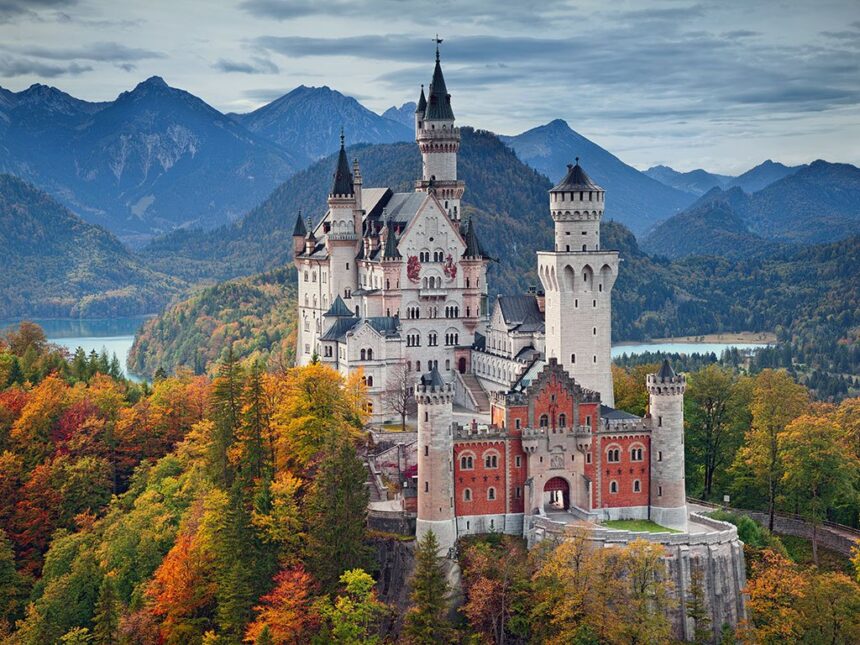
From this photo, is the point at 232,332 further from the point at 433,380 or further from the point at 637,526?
the point at 637,526

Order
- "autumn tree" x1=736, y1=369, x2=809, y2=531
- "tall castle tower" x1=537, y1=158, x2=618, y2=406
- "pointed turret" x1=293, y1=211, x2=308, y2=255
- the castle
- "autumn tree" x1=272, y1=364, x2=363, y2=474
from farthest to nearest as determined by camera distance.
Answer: "pointed turret" x1=293, y1=211, x2=308, y2=255, "autumn tree" x1=736, y1=369, x2=809, y2=531, "tall castle tower" x1=537, y1=158, x2=618, y2=406, "autumn tree" x1=272, y1=364, x2=363, y2=474, the castle

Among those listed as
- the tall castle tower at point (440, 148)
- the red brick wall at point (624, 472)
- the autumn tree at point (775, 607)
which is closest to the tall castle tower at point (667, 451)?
the red brick wall at point (624, 472)

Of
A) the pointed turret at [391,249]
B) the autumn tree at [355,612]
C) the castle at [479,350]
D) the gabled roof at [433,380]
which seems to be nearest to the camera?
the autumn tree at [355,612]

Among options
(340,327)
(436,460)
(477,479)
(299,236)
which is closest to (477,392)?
(340,327)

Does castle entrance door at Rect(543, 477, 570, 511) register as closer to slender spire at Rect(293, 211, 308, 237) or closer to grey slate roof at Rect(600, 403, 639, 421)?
grey slate roof at Rect(600, 403, 639, 421)

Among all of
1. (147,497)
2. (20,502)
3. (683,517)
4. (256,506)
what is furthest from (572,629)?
(20,502)

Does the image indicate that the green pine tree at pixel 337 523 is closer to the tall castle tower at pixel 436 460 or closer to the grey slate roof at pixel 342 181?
the tall castle tower at pixel 436 460

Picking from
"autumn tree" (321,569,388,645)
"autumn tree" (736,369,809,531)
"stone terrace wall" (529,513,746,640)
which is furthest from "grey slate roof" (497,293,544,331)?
"autumn tree" (321,569,388,645)
